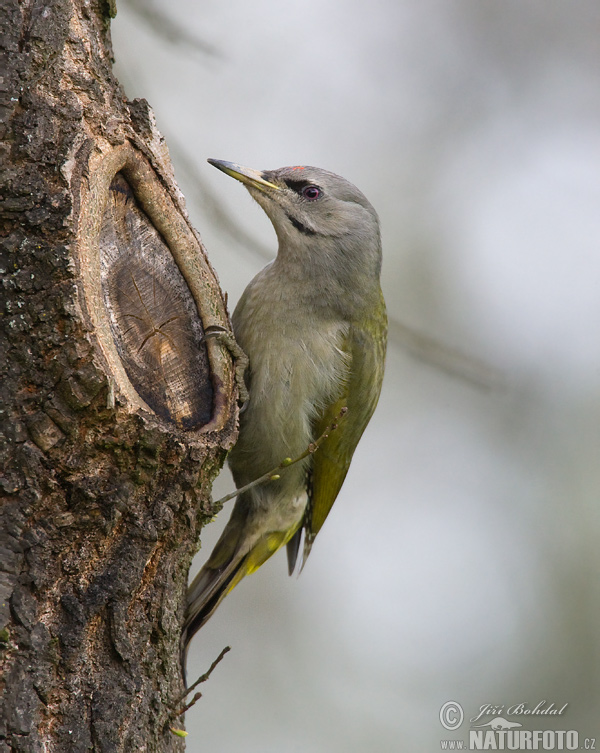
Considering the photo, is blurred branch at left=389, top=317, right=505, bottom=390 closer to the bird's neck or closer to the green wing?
the green wing

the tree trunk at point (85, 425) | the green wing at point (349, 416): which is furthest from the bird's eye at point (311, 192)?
the tree trunk at point (85, 425)

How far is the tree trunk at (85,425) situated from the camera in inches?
76.1

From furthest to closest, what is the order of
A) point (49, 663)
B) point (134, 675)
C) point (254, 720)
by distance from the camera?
point (254, 720)
point (134, 675)
point (49, 663)

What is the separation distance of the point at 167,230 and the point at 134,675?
4.55ft

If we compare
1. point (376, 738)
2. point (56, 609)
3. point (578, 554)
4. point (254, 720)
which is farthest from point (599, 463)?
point (56, 609)

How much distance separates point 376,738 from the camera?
257 inches

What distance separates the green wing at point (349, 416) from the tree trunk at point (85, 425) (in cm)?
129

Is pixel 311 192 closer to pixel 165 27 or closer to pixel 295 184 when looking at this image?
pixel 295 184

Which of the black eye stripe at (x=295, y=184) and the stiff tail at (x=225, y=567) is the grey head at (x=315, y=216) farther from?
the stiff tail at (x=225, y=567)

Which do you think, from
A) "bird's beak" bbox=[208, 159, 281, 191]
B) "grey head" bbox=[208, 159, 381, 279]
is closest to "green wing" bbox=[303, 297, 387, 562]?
"grey head" bbox=[208, 159, 381, 279]

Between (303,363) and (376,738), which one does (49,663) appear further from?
(376,738)

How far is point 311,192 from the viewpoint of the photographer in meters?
3.83

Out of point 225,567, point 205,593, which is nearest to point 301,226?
point 225,567

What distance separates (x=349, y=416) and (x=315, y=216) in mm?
1017
